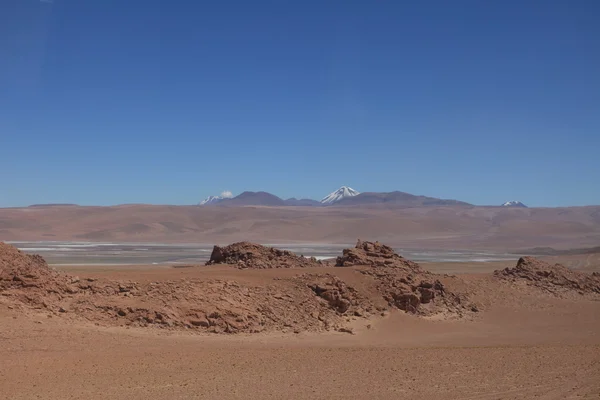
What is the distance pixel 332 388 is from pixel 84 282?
844cm

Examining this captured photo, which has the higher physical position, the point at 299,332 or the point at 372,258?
the point at 372,258

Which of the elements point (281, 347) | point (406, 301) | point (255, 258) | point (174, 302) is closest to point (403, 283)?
point (406, 301)

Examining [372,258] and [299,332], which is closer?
[299,332]

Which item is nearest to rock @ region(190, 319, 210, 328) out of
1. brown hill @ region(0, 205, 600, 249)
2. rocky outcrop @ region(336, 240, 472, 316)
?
rocky outcrop @ region(336, 240, 472, 316)

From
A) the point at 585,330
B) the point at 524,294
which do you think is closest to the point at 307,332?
the point at 585,330

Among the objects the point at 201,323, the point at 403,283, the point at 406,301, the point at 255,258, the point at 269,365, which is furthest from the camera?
the point at 255,258

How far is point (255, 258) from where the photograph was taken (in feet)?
78.9

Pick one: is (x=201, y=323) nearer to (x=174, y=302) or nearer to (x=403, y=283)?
(x=174, y=302)

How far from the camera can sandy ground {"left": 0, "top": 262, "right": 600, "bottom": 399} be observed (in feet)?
35.0

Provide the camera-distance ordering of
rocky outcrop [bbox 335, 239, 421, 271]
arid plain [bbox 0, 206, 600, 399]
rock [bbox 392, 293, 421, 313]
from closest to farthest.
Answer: arid plain [bbox 0, 206, 600, 399], rock [bbox 392, 293, 421, 313], rocky outcrop [bbox 335, 239, 421, 271]

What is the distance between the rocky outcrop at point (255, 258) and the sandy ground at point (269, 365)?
5.85 m

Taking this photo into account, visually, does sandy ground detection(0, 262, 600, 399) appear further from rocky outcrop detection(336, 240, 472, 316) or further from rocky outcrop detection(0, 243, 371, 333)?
rocky outcrop detection(336, 240, 472, 316)

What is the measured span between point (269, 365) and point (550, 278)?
18.5 metres

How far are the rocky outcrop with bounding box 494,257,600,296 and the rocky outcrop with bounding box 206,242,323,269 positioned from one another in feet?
27.9
